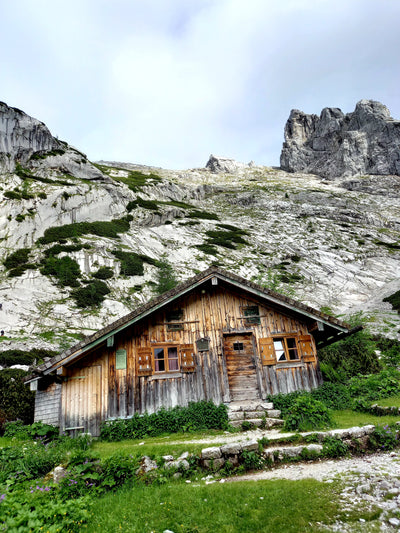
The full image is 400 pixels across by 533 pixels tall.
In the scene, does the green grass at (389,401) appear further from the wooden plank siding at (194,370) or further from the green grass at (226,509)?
the green grass at (226,509)

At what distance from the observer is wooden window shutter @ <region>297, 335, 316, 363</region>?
14.4 metres

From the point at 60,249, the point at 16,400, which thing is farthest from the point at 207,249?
the point at 16,400

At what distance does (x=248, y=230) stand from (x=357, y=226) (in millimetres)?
24460

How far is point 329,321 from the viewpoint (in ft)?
45.9

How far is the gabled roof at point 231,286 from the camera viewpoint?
41.1 feet

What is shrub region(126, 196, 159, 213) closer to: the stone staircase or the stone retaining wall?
the stone staircase

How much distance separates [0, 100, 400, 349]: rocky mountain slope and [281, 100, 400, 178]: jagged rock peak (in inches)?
1137

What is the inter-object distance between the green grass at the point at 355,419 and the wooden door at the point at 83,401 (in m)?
8.51

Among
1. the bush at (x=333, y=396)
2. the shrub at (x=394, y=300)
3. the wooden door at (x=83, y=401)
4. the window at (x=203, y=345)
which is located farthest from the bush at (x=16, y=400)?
the shrub at (x=394, y=300)

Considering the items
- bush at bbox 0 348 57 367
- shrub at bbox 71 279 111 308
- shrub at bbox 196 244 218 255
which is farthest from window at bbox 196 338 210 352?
shrub at bbox 196 244 218 255

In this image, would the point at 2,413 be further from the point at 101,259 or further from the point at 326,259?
the point at 326,259

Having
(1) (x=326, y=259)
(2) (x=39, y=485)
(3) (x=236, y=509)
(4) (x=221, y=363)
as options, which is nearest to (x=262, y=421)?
(4) (x=221, y=363)

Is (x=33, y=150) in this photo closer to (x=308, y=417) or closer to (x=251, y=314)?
(x=251, y=314)

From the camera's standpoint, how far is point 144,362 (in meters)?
13.4
